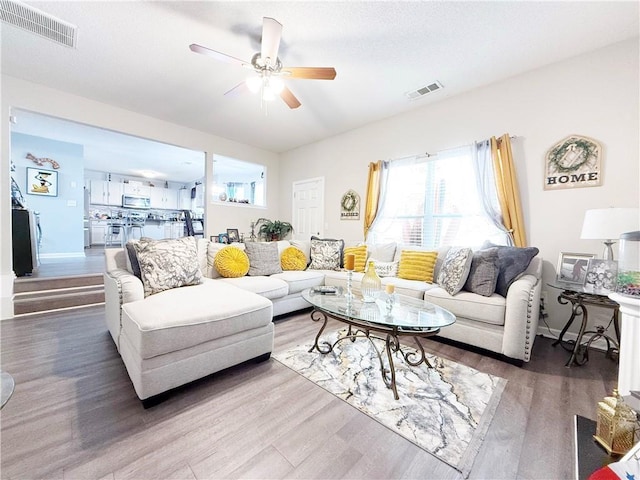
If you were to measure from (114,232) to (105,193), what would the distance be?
1330mm

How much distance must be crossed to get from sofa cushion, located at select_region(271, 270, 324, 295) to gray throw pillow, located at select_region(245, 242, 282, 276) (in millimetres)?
122

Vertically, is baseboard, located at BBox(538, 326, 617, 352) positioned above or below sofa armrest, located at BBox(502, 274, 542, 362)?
below

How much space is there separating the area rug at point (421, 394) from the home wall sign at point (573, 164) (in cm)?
217

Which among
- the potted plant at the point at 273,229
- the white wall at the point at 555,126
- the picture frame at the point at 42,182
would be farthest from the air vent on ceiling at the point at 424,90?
the picture frame at the point at 42,182

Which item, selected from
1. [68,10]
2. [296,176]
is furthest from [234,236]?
[68,10]

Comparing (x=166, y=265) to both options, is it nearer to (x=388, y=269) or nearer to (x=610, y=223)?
(x=388, y=269)

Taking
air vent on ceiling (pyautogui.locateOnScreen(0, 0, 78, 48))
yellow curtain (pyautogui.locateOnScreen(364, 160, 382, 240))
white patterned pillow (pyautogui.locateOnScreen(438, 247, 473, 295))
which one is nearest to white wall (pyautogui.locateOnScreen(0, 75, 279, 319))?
air vent on ceiling (pyautogui.locateOnScreen(0, 0, 78, 48))

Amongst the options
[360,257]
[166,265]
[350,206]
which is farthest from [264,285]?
[350,206]

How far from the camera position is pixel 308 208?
5.32m

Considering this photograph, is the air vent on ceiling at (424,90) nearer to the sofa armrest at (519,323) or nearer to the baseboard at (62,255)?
the sofa armrest at (519,323)

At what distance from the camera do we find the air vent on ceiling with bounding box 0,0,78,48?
6.72 feet

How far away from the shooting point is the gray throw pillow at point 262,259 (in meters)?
3.22

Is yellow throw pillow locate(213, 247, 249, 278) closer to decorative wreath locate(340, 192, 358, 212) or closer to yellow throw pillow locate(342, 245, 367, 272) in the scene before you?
yellow throw pillow locate(342, 245, 367, 272)

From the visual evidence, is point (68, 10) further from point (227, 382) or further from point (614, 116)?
point (614, 116)
